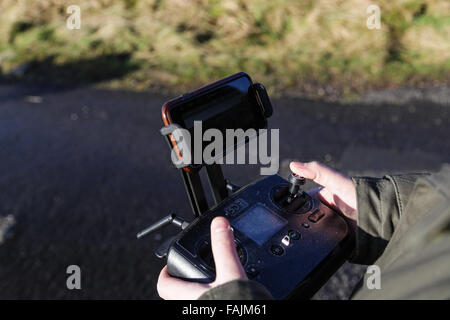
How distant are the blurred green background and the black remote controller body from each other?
13.0 feet

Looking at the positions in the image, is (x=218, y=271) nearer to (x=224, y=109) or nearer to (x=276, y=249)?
(x=276, y=249)

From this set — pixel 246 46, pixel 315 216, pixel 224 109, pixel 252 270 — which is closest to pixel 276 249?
pixel 252 270

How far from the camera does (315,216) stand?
4.65 feet

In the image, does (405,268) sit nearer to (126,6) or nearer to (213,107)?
(213,107)

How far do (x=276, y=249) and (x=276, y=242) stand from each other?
3 cm

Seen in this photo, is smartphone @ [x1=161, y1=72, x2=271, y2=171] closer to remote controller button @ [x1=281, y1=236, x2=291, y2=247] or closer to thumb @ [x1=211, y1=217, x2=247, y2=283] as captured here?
thumb @ [x1=211, y1=217, x2=247, y2=283]

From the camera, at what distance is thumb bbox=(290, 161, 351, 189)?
1.60 metres

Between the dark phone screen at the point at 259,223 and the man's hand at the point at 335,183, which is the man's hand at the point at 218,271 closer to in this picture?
the dark phone screen at the point at 259,223

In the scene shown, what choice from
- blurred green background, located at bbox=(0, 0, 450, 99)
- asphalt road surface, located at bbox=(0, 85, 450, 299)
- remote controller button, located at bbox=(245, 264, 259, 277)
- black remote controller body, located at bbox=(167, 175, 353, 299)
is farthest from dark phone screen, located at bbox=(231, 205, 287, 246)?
blurred green background, located at bbox=(0, 0, 450, 99)

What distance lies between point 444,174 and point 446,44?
632 cm

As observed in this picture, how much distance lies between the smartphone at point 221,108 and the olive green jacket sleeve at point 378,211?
541 millimetres

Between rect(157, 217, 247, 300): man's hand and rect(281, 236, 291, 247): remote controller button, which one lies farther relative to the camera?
rect(281, 236, 291, 247): remote controller button

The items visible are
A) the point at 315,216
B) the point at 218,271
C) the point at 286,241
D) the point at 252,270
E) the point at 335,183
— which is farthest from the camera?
the point at 335,183
